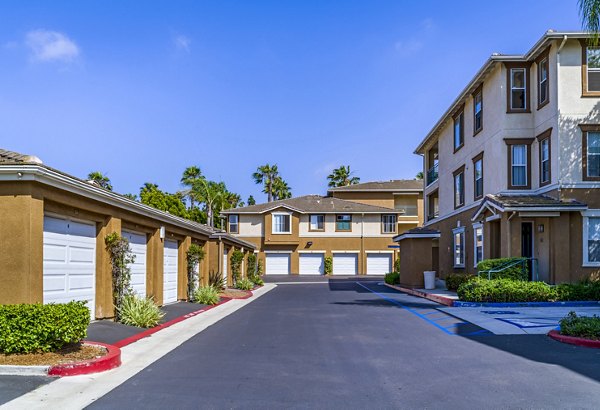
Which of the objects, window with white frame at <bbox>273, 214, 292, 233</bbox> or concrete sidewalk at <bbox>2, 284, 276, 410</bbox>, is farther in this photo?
window with white frame at <bbox>273, 214, 292, 233</bbox>

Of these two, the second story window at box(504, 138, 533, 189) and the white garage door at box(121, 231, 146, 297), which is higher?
the second story window at box(504, 138, 533, 189)

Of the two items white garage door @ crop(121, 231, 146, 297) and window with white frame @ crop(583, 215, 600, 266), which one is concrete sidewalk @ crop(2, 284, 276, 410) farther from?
window with white frame @ crop(583, 215, 600, 266)

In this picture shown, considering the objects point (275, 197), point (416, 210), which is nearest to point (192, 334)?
point (416, 210)

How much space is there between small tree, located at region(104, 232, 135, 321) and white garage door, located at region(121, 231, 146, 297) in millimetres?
1499

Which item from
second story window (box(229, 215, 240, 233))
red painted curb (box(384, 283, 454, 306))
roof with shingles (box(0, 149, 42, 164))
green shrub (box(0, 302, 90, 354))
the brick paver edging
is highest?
roof with shingles (box(0, 149, 42, 164))

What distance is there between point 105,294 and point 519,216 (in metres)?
15.6

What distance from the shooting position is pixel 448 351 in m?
11.1

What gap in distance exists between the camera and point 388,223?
55.9 meters

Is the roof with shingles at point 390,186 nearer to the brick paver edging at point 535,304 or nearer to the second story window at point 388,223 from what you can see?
the second story window at point 388,223

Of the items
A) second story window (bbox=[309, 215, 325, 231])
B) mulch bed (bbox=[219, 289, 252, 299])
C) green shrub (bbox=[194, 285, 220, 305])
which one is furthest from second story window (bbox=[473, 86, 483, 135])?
second story window (bbox=[309, 215, 325, 231])

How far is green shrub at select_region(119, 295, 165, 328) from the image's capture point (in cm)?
1394

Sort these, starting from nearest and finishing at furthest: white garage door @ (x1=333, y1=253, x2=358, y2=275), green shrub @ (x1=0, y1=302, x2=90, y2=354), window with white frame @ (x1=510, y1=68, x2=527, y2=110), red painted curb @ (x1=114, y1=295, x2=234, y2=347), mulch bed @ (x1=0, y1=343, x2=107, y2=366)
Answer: mulch bed @ (x1=0, y1=343, x2=107, y2=366), green shrub @ (x1=0, y1=302, x2=90, y2=354), red painted curb @ (x1=114, y1=295, x2=234, y2=347), window with white frame @ (x1=510, y1=68, x2=527, y2=110), white garage door @ (x1=333, y1=253, x2=358, y2=275)

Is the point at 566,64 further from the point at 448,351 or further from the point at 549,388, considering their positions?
the point at 549,388

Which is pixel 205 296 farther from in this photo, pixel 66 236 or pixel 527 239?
pixel 527 239
